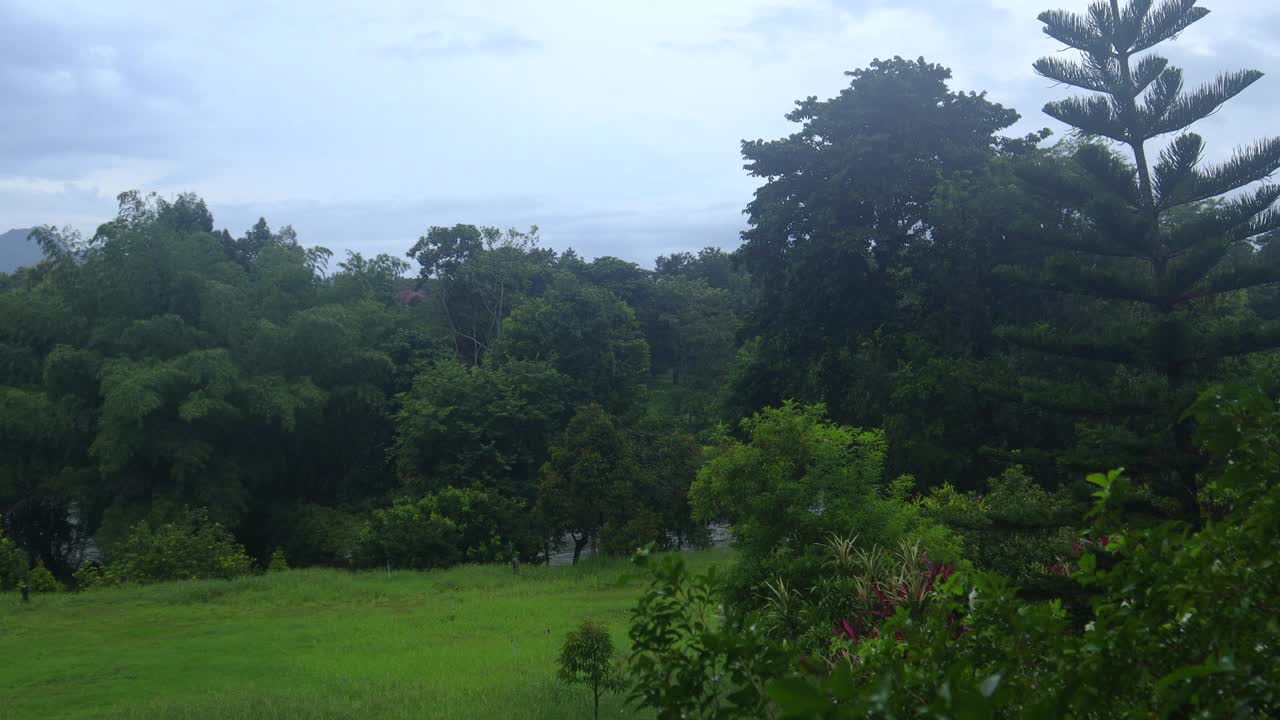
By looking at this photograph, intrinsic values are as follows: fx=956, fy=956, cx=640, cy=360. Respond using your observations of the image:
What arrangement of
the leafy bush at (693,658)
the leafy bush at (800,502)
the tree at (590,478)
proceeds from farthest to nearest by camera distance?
the tree at (590,478) < the leafy bush at (800,502) < the leafy bush at (693,658)

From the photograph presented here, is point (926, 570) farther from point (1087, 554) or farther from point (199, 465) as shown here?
point (199, 465)

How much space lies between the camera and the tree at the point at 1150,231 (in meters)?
8.37

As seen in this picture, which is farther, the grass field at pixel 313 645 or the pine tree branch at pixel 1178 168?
the pine tree branch at pixel 1178 168

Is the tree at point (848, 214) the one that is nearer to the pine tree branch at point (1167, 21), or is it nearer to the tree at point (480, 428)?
the tree at point (480, 428)

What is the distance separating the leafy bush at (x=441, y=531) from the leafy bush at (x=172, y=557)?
6.94 ft

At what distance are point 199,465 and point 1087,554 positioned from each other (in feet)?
55.9

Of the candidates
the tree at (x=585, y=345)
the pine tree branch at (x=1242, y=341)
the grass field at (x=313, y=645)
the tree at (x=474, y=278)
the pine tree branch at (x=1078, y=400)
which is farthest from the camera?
the tree at (x=474, y=278)

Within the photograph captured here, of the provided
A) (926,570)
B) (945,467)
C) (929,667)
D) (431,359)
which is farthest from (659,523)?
(929,667)

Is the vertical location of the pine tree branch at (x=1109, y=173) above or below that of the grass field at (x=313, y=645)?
above

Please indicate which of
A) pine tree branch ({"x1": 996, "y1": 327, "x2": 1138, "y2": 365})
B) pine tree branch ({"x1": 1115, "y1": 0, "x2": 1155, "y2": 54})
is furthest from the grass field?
pine tree branch ({"x1": 1115, "y1": 0, "x2": 1155, "y2": 54})

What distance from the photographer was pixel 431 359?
20.3 metres

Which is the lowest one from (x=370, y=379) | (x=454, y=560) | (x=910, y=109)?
(x=454, y=560)

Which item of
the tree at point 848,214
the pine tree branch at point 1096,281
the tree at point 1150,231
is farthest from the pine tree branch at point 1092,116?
the tree at point 848,214

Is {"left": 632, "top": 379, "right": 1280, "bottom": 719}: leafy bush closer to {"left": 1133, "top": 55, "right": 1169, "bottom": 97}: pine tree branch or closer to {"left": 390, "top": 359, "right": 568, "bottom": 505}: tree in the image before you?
{"left": 1133, "top": 55, "right": 1169, "bottom": 97}: pine tree branch
